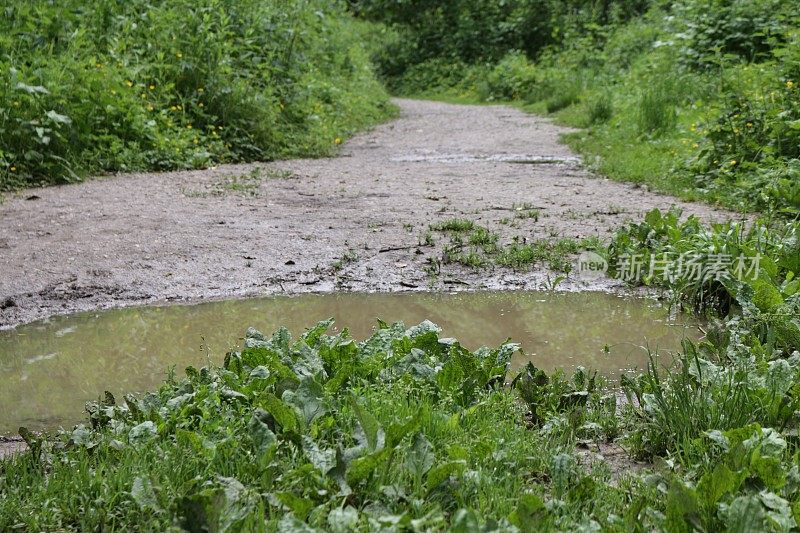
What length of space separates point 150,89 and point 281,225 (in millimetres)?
4188

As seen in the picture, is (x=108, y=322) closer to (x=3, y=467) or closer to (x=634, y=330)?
(x=3, y=467)

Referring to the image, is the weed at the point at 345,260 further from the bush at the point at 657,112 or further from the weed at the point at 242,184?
the bush at the point at 657,112

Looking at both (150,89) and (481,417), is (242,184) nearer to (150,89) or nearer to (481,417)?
(150,89)

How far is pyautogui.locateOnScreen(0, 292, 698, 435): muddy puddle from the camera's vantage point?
408cm

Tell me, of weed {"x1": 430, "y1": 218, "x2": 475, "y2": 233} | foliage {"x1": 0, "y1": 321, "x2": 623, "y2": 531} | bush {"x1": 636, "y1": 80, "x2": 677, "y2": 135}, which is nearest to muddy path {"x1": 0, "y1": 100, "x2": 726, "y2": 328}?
→ weed {"x1": 430, "y1": 218, "x2": 475, "y2": 233}

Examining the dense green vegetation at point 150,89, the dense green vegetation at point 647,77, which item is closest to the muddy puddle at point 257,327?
the dense green vegetation at point 647,77

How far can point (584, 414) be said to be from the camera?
3396 mm

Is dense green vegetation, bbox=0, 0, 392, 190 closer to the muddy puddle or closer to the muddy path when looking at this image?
the muddy path

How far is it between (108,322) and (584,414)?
9.11 ft

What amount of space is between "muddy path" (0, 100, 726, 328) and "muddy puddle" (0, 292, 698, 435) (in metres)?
0.24

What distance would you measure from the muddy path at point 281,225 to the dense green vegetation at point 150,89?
0.51 metres

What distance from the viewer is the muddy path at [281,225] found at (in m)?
5.56

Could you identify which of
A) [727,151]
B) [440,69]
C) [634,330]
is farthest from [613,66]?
[634,330]

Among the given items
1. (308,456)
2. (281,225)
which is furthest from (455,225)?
(308,456)
